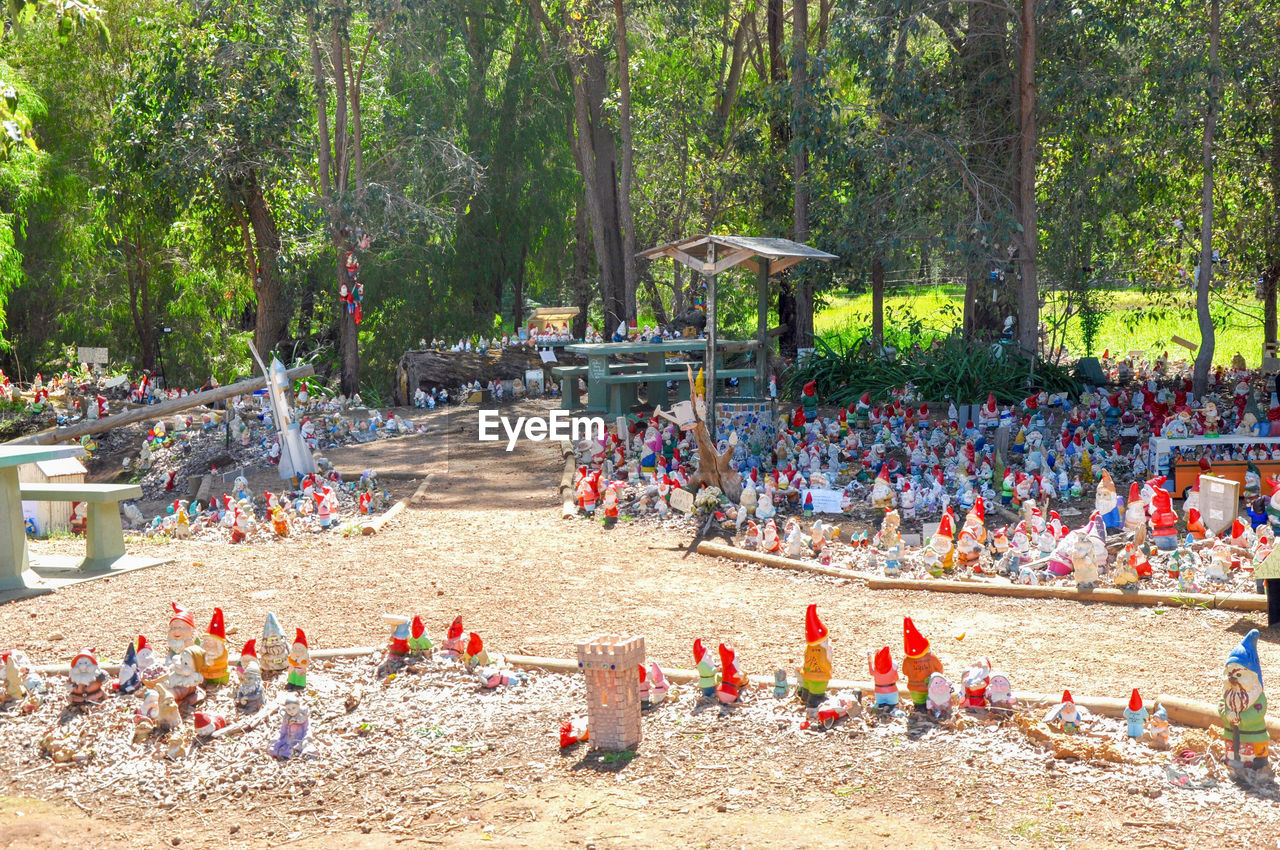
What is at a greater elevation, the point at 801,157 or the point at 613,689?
the point at 801,157

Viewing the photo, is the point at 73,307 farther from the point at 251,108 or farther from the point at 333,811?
the point at 333,811

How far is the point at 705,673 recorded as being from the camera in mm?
5008

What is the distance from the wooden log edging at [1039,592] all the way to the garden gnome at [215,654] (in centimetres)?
376

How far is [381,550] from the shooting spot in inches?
329

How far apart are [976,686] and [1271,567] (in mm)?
2097

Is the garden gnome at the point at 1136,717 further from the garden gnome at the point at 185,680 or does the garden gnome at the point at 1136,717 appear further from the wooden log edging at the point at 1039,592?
the garden gnome at the point at 185,680

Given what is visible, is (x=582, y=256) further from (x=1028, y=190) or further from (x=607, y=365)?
(x=1028, y=190)

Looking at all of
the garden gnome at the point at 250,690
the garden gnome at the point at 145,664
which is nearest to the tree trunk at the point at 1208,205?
the garden gnome at the point at 250,690

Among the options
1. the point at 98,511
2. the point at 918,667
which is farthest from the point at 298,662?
the point at 98,511

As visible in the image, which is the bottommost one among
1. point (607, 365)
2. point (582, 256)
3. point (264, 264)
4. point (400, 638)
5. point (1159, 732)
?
point (1159, 732)

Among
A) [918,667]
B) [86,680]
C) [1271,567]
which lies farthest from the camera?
[1271,567]

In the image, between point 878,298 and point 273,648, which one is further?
point 878,298

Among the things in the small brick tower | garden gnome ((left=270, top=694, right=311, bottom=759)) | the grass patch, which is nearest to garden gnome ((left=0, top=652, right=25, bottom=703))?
garden gnome ((left=270, top=694, right=311, bottom=759))

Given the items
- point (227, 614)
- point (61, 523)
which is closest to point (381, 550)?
point (227, 614)
